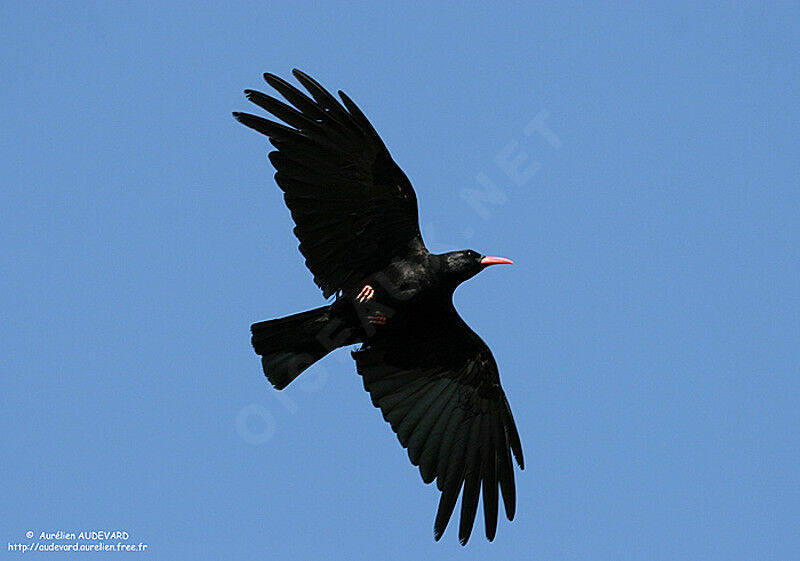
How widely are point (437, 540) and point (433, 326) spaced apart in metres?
2.54

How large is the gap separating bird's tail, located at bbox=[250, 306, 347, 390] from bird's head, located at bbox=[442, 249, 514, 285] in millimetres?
1477

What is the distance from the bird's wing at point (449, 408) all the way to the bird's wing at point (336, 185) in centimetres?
127

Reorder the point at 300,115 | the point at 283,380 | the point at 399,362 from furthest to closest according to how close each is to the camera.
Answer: the point at 399,362
the point at 283,380
the point at 300,115

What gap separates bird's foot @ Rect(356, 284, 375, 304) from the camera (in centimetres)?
1205

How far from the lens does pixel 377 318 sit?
488 inches

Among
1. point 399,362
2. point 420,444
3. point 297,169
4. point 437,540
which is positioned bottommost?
point 437,540

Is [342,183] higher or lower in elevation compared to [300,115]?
lower

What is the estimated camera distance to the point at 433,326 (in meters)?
13.0

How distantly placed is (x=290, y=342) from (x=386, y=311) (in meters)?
1.16

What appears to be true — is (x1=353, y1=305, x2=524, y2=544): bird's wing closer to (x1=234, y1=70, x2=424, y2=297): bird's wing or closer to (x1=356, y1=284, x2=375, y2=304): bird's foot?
(x1=356, y1=284, x2=375, y2=304): bird's foot

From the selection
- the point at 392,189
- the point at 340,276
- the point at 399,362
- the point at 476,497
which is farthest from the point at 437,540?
the point at 392,189

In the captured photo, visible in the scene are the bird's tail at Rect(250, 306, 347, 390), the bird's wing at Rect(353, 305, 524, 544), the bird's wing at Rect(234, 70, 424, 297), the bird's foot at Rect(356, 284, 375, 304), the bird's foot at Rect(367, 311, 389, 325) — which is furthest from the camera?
the bird's wing at Rect(353, 305, 524, 544)

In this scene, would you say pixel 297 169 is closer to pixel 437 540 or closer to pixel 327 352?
pixel 327 352

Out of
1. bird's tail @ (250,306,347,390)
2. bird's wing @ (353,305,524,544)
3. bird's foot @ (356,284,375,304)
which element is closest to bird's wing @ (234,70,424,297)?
bird's foot @ (356,284,375,304)
